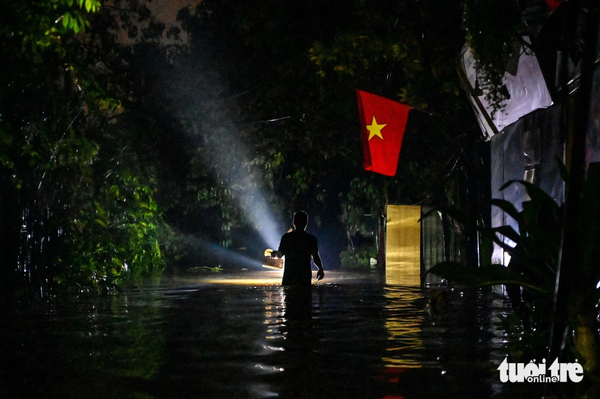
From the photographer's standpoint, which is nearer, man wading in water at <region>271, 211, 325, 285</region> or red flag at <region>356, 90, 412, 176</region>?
man wading in water at <region>271, 211, 325, 285</region>

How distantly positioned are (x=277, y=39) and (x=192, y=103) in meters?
12.7

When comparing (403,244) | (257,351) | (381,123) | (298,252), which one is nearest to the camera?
(257,351)

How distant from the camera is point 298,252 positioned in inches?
527

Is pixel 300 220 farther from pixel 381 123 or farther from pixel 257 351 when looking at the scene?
pixel 257 351

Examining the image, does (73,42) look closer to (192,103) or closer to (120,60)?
(192,103)

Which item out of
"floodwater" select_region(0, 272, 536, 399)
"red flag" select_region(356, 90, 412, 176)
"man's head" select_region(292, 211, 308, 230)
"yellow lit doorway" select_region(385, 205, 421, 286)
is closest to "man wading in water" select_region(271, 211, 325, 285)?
"man's head" select_region(292, 211, 308, 230)

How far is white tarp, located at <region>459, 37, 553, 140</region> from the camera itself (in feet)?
38.8

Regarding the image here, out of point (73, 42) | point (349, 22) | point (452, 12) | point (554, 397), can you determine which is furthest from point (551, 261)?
point (349, 22)

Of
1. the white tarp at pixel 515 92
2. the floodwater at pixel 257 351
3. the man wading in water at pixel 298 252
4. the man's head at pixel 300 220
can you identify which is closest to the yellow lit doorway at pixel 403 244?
the white tarp at pixel 515 92

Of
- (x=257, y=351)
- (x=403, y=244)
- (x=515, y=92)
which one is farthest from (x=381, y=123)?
(x=257, y=351)

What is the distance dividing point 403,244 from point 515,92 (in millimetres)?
6235

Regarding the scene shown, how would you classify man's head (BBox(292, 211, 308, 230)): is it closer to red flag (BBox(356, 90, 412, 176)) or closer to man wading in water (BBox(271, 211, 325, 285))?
man wading in water (BBox(271, 211, 325, 285))

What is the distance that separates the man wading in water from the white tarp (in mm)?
3327

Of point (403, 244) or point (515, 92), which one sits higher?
point (515, 92)
